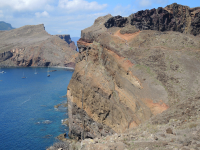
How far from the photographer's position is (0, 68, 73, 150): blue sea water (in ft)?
125

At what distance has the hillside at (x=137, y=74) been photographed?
25953 mm

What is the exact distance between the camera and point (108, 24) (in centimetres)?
4234

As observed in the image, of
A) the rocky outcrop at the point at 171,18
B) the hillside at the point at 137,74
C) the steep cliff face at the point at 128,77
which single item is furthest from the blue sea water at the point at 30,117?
the rocky outcrop at the point at 171,18

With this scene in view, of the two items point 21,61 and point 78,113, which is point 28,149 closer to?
point 78,113

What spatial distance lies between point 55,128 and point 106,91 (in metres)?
21.1

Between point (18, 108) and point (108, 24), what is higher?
point (108, 24)

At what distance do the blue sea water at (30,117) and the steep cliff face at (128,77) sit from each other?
729 cm

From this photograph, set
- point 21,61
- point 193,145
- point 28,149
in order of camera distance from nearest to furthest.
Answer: point 193,145, point 28,149, point 21,61

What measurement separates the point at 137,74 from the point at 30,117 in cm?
3435

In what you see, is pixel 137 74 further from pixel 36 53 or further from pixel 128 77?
pixel 36 53

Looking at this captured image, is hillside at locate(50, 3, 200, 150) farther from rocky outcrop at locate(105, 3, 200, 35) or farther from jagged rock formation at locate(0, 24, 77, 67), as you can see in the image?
jagged rock formation at locate(0, 24, 77, 67)

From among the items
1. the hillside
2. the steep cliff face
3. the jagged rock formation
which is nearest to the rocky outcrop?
the hillside

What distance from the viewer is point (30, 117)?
50.6m

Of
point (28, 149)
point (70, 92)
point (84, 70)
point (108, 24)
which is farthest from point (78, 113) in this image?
point (108, 24)
